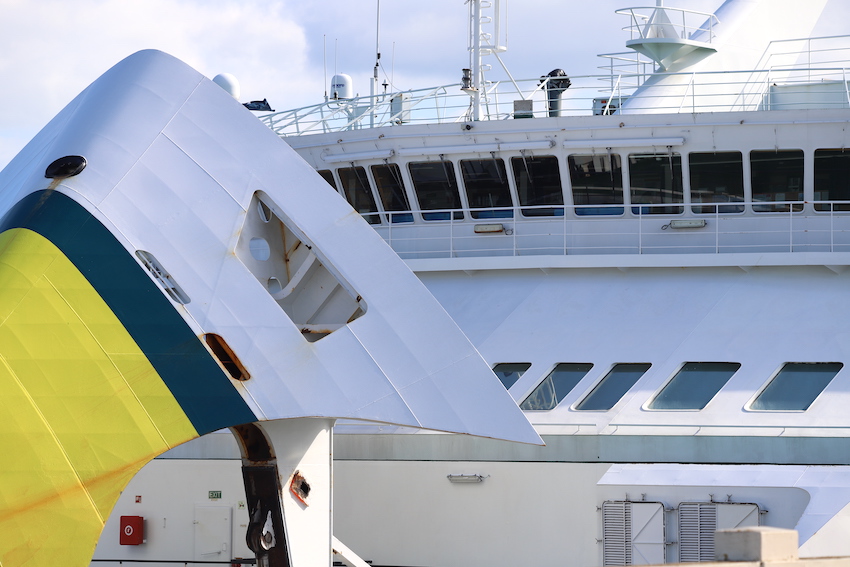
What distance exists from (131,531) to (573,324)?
7027 millimetres

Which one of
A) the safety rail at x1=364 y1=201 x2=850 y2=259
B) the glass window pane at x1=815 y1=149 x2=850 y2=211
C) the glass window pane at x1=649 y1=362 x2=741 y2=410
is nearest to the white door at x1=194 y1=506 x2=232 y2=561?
the safety rail at x1=364 y1=201 x2=850 y2=259

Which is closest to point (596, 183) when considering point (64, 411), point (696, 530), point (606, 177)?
point (606, 177)

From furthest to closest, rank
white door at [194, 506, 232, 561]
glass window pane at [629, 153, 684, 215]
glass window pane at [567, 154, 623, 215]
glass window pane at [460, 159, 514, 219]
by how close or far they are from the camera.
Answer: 1. glass window pane at [460, 159, 514, 219]
2. glass window pane at [567, 154, 623, 215]
3. glass window pane at [629, 153, 684, 215]
4. white door at [194, 506, 232, 561]

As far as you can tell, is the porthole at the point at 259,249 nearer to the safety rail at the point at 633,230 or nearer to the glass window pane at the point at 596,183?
the safety rail at the point at 633,230

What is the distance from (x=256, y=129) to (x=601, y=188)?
8148mm

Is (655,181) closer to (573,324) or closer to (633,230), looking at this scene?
(633,230)

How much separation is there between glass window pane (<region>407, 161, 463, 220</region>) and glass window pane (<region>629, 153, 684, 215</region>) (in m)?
2.96

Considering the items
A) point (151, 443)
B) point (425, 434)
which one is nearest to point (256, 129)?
point (151, 443)

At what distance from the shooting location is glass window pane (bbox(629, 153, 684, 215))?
17438 mm

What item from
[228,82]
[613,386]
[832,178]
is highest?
[228,82]

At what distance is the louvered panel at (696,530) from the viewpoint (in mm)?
13805

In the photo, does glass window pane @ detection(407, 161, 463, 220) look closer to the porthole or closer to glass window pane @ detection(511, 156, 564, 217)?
glass window pane @ detection(511, 156, 564, 217)

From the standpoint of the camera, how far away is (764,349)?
15.2 m

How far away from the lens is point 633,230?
17641 millimetres
